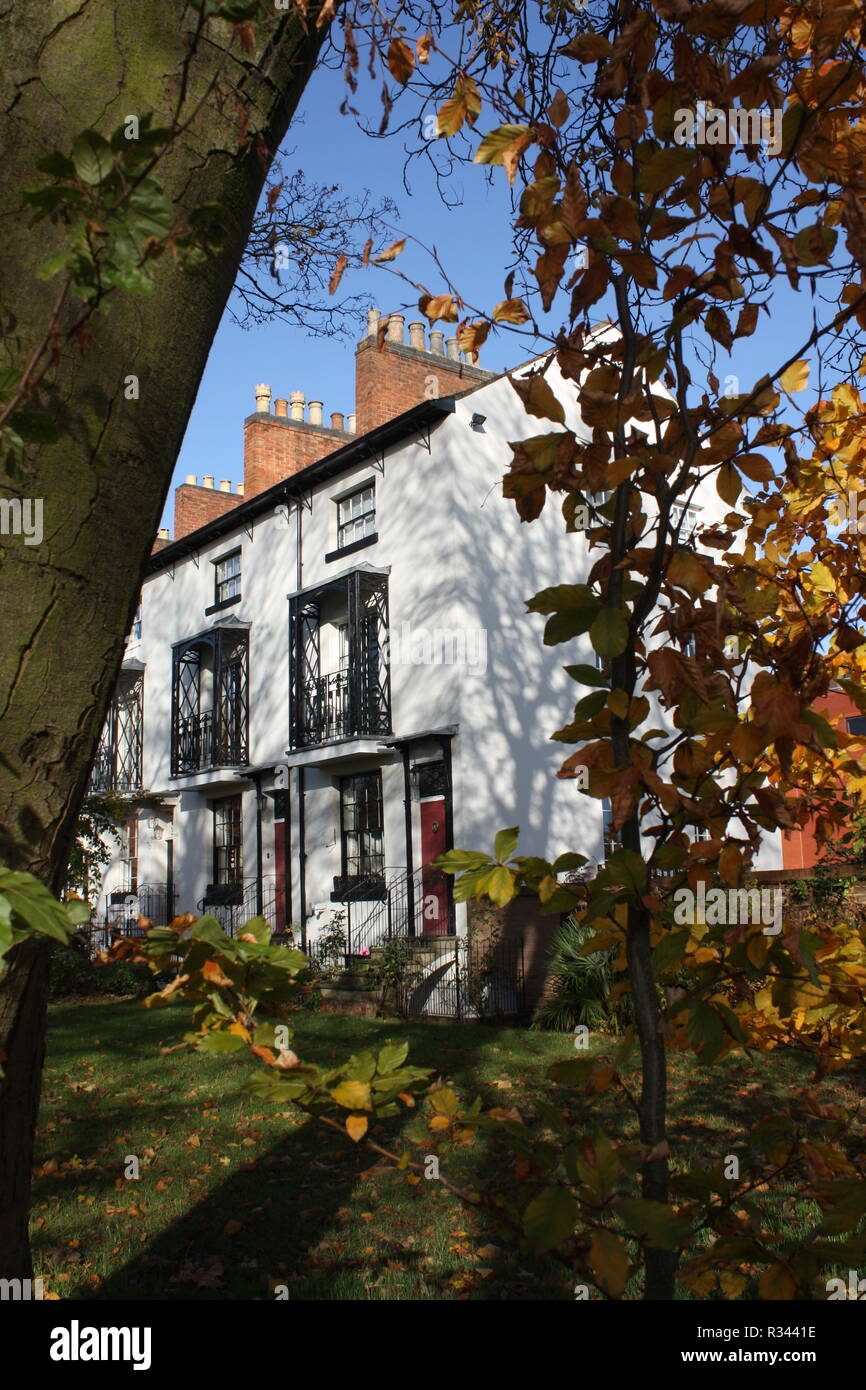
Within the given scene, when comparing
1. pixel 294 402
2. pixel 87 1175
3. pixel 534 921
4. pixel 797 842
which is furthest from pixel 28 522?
pixel 797 842

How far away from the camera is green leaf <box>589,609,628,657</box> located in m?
1.64

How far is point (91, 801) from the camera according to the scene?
16953 millimetres

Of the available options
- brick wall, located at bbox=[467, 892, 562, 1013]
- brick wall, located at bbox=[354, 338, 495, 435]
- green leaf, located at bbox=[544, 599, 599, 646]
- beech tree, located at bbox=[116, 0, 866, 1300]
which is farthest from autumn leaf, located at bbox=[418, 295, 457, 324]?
brick wall, located at bbox=[354, 338, 495, 435]

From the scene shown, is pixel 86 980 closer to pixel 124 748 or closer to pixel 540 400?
pixel 124 748

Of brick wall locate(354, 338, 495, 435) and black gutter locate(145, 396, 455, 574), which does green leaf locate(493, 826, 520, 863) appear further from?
brick wall locate(354, 338, 495, 435)

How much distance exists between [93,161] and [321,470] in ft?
63.7

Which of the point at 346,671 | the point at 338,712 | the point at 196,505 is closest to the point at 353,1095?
the point at 338,712

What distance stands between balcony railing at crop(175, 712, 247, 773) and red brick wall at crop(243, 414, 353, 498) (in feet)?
18.3

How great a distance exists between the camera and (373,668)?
60.8 feet

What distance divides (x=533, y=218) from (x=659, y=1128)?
1626mm

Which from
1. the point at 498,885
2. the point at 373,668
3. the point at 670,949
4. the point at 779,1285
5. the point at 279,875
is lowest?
the point at 279,875

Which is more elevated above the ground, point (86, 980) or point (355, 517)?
point (355, 517)

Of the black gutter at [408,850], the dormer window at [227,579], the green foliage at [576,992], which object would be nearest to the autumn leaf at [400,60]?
the green foliage at [576,992]

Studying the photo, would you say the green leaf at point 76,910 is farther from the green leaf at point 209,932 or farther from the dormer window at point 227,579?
the dormer window at point 227,579
